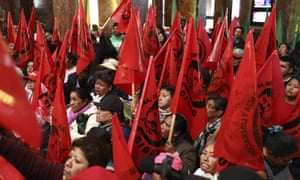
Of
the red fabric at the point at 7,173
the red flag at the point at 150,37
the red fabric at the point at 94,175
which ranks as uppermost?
the red flag at the point at 150,37

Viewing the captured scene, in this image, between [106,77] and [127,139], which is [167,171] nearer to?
[127,139]

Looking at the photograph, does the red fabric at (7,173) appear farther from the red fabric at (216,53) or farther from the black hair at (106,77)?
the red fabric at (216,53)

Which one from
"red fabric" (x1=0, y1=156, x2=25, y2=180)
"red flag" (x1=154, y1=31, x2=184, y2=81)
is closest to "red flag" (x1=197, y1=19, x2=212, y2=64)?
"red flag" (x1=154, y1=31, x2=184, y2=81)

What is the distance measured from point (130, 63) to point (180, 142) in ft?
3.56

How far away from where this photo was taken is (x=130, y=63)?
3.55 m

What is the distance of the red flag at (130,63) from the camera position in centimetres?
353

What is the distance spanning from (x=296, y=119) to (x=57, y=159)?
1790 millimetres

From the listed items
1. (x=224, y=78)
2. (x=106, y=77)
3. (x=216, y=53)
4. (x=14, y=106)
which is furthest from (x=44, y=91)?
(x=14, y=106)

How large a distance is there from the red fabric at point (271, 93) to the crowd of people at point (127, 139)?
0.31 feet

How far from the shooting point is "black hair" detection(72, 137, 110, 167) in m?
1.94

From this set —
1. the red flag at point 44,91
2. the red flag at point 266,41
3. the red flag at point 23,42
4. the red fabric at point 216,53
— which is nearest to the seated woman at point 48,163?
the red flag at point 44,91

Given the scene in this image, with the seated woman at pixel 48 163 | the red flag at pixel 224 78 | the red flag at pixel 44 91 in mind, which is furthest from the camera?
the red flag at pixel 224 78

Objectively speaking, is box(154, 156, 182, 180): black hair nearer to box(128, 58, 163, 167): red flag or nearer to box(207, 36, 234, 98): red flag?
box(128, 58, 163, 167): red flag

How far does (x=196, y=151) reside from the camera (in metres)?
2.88
